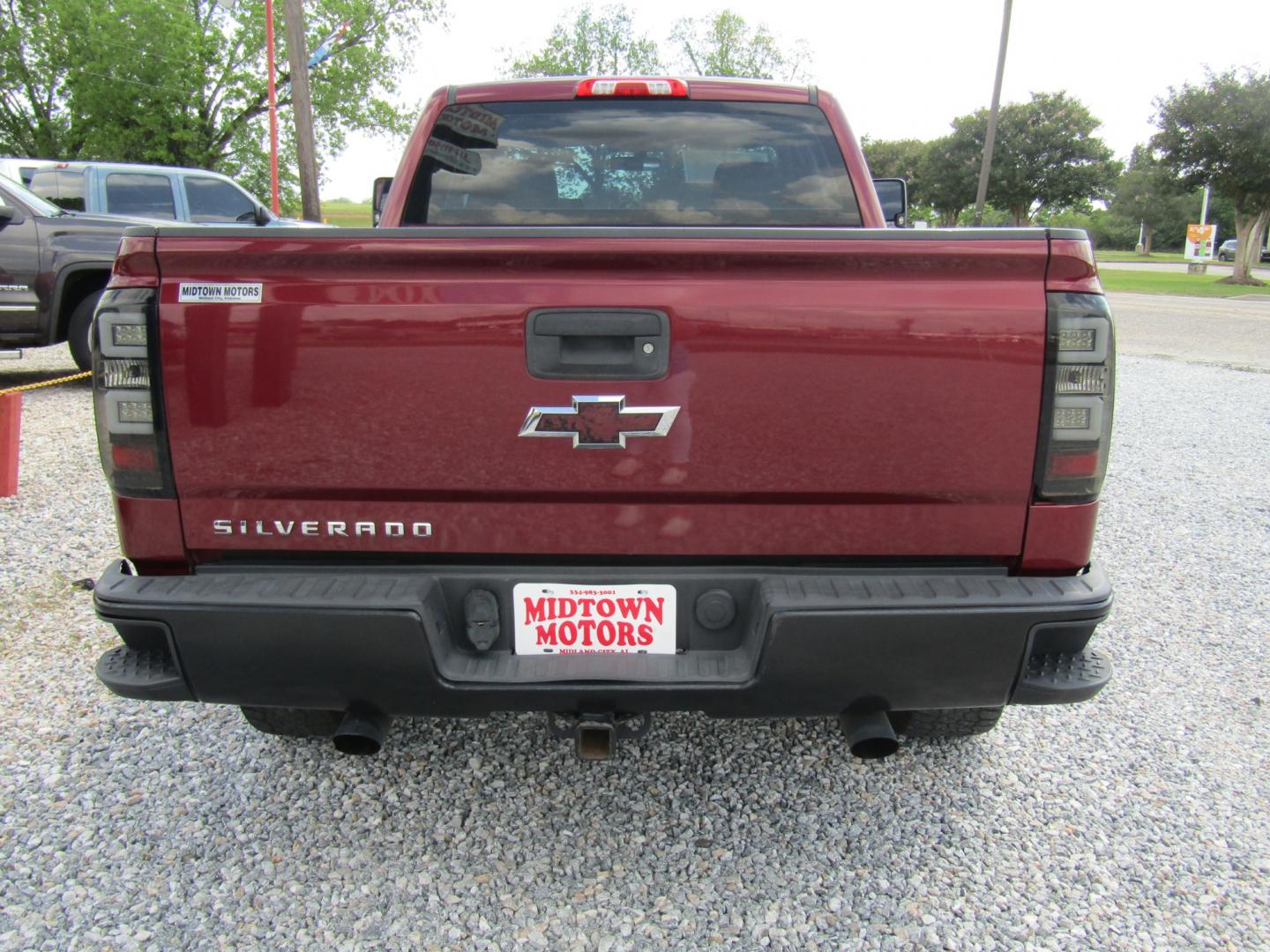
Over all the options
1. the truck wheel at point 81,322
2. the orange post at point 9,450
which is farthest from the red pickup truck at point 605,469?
the truck wheel at point 81,322

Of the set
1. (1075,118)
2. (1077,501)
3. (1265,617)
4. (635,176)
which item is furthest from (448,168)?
(1075,118)

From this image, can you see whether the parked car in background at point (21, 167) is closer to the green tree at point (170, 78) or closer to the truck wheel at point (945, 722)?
the truck wheel at point (945, 722)

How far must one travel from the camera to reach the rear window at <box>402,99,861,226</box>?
3.13 m

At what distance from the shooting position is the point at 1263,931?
6.63 feet

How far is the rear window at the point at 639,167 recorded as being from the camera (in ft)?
10.3

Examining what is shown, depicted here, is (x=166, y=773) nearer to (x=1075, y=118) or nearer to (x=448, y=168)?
(x=448, y=168)

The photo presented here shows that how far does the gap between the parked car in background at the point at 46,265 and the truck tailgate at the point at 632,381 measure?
687cm

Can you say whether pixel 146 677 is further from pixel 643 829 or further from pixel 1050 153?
pixel 1050 153

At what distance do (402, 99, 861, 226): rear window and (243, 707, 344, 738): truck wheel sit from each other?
1731mm

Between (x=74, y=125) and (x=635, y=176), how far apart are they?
1403 inches

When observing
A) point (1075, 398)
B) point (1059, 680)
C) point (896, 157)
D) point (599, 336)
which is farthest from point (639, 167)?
point (896, 157)

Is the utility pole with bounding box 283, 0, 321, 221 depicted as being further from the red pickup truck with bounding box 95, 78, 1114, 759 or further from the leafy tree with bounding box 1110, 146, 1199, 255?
the leafy tree with bounding box 1110, 146, 1199, 255

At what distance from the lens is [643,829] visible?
2398 mm

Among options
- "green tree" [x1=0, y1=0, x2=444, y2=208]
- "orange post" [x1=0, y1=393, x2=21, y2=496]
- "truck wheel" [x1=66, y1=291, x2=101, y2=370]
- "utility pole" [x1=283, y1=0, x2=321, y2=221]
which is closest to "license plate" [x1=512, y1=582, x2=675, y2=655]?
"orange post" [x1=0, y1=393, x2=21, y2=496]
